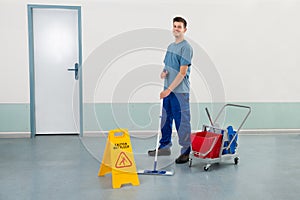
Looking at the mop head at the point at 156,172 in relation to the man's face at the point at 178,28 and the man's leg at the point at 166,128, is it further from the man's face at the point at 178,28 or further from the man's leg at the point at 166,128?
the man's face at the point at 178,28

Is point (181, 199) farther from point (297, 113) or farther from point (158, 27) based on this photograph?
point (297, 113)

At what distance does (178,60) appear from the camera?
314 cm

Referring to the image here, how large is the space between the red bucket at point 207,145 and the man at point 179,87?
6.9 inches

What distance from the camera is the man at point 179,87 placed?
3.08 m

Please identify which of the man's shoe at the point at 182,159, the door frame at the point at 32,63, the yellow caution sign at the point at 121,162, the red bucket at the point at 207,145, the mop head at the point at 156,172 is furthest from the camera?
the door frame at the point at 32,63

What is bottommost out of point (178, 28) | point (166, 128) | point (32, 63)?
point (166, 128)

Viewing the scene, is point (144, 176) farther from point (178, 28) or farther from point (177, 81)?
point (178, 28)

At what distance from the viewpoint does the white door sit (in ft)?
14.5

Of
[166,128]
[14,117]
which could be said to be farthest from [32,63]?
[166,128]

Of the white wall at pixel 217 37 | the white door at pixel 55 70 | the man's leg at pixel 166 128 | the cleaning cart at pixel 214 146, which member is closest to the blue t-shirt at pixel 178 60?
the man's leg at pixel 166 128

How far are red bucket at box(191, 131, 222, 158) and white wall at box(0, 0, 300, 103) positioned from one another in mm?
1557

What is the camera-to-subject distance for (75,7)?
14.3 feet

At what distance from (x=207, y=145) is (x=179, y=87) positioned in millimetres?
599

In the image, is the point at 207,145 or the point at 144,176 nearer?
the point at 144,176
